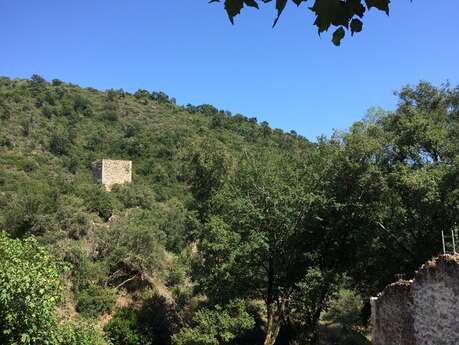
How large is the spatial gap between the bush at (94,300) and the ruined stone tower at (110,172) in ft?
63.1

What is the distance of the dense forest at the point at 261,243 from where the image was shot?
16344mm

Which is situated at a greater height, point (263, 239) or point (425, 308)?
point (263, 239)

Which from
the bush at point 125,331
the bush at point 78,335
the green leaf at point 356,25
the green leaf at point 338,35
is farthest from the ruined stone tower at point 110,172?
the green leaf at point 356,25

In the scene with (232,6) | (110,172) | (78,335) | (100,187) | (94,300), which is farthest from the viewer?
(110,172)

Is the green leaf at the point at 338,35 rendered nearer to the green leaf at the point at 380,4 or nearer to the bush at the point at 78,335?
the green leaf at the point at 380,4

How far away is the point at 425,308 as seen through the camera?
A: 9617 millimetres

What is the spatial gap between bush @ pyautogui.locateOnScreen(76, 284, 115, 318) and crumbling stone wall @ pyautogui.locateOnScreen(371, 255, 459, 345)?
13135 millimetres

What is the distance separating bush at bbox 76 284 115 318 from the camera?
67.7ft

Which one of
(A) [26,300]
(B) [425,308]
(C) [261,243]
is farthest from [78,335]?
(C) [261,243]

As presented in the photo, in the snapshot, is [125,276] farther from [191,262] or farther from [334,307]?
[334,307]

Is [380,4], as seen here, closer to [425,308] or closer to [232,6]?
[232,6]

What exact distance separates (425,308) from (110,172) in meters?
34.2

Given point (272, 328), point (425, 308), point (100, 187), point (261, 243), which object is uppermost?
point (100, 187)

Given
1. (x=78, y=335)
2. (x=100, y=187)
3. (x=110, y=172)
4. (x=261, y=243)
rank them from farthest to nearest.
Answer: (x=110, y=172)
(x=100, y=187)
(x=261, y=243)
(x=78, y=335)
